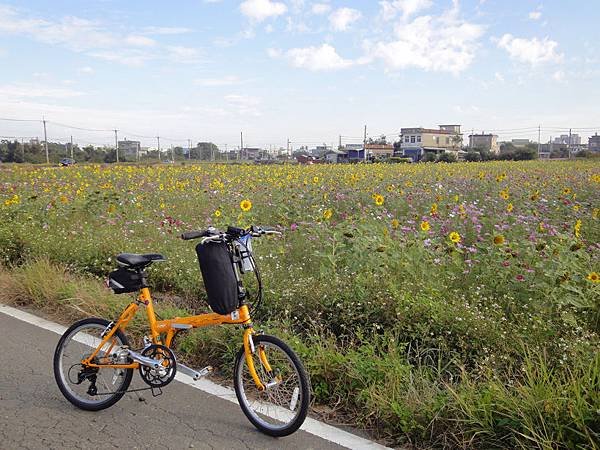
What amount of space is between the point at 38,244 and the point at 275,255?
3207 millimetres

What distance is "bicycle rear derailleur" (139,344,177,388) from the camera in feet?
10.5

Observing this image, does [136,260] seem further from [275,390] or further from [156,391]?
[275,390]

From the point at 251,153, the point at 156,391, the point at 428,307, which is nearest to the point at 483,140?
the point at 251,153

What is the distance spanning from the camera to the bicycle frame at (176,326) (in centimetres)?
296

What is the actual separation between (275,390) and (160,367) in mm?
740

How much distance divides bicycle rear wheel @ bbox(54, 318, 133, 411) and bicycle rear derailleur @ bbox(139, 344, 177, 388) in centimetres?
14

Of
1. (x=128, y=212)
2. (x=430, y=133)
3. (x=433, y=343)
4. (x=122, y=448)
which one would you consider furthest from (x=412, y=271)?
(x=430, y=133)

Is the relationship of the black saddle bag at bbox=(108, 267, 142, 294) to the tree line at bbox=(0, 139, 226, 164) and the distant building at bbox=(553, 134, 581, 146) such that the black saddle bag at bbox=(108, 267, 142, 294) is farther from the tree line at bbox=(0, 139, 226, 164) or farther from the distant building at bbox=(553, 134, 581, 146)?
the distant building at bbox=(553, 134, 581, 146)

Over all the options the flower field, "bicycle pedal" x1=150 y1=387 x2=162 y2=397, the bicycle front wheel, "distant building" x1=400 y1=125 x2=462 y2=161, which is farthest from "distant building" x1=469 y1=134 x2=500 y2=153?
the bicycle front wheel

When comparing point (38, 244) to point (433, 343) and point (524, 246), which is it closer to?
point (433, 343)

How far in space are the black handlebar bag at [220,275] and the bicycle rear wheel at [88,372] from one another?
85 cm

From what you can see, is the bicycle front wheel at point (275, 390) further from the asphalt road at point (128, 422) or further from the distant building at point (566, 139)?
the distant building at point (566, 139)

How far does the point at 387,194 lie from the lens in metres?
8.91

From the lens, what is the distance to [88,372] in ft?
11.1
